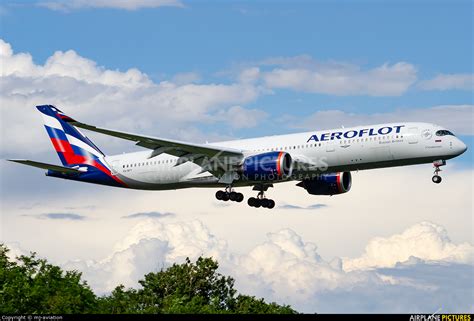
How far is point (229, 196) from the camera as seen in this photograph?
196ft

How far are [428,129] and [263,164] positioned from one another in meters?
10.2

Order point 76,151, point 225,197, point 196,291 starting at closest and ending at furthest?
point 225,197, point 76,151, point 196,291

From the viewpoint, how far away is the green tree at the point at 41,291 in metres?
59.5

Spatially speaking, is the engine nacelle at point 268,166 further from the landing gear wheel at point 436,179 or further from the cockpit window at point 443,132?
the cockpit window at point 443,132

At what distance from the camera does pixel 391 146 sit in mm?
54250

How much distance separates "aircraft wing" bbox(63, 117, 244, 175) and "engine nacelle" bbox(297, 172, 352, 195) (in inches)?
318

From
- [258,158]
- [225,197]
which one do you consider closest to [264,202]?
[225,197]

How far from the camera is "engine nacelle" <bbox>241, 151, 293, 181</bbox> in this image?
5578 centimetres

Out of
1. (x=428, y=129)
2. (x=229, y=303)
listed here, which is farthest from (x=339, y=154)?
(x=229, y=303)

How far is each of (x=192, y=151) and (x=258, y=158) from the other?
4.31 metres

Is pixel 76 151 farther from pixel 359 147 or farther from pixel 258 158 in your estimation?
pixel 359 147

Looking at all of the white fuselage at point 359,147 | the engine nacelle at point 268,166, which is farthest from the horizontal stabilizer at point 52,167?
the engine nacelle at point 268,166

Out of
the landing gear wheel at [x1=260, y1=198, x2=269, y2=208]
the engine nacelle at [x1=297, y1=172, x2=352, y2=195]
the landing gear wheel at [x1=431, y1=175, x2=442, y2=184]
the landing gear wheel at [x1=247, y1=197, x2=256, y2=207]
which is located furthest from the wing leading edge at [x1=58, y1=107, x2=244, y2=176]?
the landing gear wheel at [x1=431, y1=175, x2=442, y2=184]

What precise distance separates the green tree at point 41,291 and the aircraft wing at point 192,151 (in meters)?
11.6
